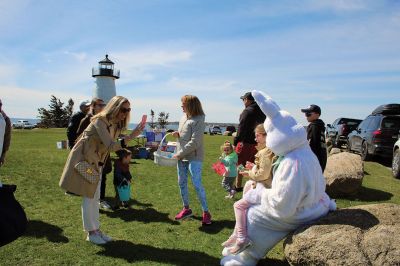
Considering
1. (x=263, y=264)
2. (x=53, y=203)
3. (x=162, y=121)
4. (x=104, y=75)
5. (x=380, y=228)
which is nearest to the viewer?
(x=380, y=228)

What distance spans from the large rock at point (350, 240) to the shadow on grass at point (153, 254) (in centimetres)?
143

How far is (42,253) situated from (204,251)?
2243mm

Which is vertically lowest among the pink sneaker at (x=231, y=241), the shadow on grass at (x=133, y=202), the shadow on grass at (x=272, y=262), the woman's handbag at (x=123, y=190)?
the shadow on grass at (x=272, y=262)

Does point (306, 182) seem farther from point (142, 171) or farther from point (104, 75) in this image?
point (104, 75)

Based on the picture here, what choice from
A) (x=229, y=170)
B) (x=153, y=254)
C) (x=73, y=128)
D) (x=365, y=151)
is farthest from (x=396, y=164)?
(x=73, y=128)

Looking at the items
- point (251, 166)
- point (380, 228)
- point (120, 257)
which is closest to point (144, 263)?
point (120, 257)

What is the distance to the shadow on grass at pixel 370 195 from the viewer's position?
9.16 m

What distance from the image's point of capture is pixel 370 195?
31.1 ft

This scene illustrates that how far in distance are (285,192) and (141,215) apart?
154 inches

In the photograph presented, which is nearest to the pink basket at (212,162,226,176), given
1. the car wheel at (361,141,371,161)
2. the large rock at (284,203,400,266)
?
the large rock at (284,203,400,266)

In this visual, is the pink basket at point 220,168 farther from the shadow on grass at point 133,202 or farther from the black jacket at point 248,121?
the shadow on grass at point 133,202

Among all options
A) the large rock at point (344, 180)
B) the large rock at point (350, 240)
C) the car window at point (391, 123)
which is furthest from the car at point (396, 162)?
the large rock at point (350, 240)

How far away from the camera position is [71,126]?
843cm

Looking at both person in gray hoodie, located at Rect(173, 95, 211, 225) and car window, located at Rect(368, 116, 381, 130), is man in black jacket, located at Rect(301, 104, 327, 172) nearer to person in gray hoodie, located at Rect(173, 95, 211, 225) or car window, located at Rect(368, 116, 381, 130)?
person in gray hoodie, located at Rect(173, 95, 211, 225)
